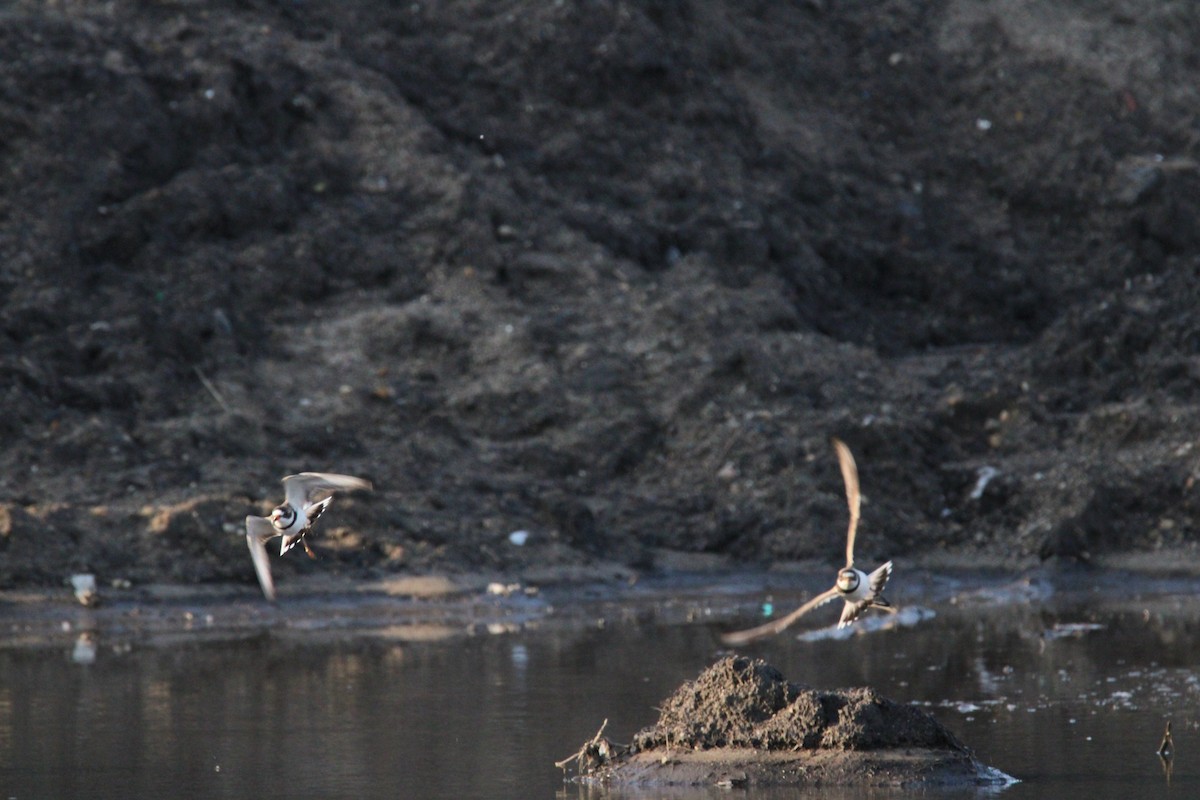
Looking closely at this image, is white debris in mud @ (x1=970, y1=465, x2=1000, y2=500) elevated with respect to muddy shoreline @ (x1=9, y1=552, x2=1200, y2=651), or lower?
elevated

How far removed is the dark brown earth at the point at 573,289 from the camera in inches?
742

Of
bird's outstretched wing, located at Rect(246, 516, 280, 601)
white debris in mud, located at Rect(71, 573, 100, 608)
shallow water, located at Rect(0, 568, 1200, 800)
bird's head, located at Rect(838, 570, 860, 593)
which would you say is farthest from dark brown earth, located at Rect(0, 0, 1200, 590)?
bird's head, located at Rect(838, 570, 860, 593)

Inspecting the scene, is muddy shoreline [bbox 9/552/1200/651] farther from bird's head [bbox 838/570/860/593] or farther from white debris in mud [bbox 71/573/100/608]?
bird's head [bbox 838/570/860/593]

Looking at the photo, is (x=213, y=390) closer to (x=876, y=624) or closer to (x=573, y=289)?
(x=573, y=289)

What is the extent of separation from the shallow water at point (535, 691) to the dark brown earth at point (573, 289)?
5.47ft

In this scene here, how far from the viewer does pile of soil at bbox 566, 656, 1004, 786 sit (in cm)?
1009

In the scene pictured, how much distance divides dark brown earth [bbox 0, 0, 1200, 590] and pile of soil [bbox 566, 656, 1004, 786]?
7.39 m

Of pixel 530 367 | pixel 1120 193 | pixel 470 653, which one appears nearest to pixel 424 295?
pixel 530 367

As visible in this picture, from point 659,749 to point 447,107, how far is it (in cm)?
1569

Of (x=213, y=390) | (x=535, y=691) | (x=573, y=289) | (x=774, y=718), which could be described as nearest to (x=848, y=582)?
(x=774, y=718)

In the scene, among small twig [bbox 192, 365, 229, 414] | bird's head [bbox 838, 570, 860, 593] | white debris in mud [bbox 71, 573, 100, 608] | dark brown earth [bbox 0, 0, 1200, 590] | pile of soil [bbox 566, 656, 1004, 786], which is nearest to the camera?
bird's head [bbox 838, 570, 860, 593]

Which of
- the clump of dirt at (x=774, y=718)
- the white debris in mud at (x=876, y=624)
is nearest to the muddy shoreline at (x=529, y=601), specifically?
the white debris in mud at (x=876, y=624)

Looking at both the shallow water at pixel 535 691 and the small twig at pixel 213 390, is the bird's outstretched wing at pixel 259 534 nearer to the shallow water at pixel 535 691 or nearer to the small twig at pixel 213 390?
the shallow water at pixel 535 691

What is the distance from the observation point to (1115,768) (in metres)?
10.4
